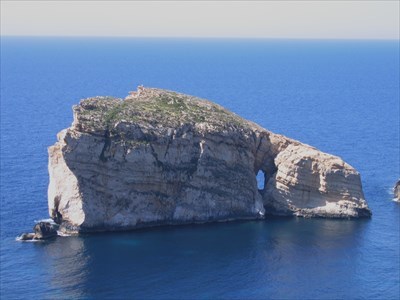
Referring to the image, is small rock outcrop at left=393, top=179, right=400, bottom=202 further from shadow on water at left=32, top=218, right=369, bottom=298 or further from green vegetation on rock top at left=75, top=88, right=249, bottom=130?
green vegetation on rock top at left=75, top=88, right=249, bottom=130

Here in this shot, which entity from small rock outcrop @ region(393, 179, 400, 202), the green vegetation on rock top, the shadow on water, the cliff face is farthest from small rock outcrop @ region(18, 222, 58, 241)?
small rock outcrop @ region(393, 179, 400, 202)

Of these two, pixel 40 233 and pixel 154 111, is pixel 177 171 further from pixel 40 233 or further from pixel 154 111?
pixel 40 233

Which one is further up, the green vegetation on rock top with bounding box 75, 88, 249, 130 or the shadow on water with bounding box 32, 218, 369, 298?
the green vegetation on rock top with bounding box 75, 88, 249, 130

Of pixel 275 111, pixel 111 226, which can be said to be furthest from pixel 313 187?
pixel 275 111

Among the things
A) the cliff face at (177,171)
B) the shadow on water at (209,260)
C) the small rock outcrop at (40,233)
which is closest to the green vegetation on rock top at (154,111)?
the cliff face at (177,171)

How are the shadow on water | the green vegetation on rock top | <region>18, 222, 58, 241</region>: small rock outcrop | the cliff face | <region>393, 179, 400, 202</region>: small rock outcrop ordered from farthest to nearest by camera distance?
<region>393, 179, 400, 202</region>: small rock outcrop
the green vegetation on rock top
the cliff face
<region>18, 222, 58, 241</region>: small rock outcrop
the shadow on water

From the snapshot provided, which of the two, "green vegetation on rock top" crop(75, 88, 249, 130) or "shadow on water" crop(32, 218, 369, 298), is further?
"green vegetation on rock top" crop(75, 88, 249, 130)

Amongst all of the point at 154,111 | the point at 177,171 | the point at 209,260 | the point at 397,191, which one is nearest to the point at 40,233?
the point at 177,171
